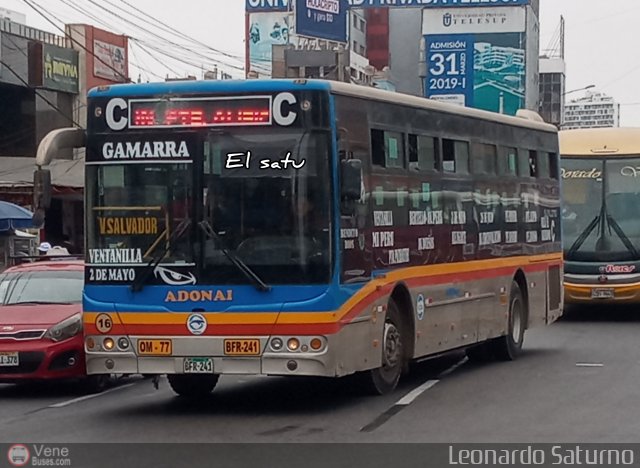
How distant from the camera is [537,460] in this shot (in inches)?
390

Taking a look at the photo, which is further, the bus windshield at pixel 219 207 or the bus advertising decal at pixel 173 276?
the bus advertising decal at pixel 173 276

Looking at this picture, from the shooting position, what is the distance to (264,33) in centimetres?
8025

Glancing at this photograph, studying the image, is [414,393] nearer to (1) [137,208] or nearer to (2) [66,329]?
(1) [137,208]

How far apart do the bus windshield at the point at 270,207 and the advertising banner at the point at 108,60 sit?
30.3 meters

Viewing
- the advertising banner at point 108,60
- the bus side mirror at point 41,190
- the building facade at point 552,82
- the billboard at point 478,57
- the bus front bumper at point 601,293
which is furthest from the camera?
the building facade at point 552,82

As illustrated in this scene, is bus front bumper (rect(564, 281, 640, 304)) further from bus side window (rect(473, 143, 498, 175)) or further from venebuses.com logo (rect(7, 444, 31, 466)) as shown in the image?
venebuses.com logo (rect(7, 444, 31, 466))

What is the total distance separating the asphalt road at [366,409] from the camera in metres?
11.2

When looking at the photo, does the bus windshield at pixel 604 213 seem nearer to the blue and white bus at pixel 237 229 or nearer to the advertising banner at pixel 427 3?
the blue and white bus at pixel 237 229

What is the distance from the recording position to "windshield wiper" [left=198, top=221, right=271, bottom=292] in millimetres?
11961

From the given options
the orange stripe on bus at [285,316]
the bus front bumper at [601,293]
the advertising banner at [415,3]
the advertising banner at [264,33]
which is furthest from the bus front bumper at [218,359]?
the advertising banner at [264,33]

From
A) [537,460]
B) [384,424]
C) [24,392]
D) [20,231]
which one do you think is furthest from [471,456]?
[20,231]

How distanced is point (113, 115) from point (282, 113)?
5.40 ft

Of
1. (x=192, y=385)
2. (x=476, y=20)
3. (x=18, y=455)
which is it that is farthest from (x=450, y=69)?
(x=18, y=455)

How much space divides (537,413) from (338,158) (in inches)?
119
